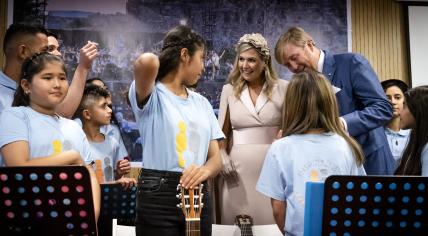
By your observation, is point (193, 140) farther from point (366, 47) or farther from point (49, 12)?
point (366, 47)

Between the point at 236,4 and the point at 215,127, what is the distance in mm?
2707

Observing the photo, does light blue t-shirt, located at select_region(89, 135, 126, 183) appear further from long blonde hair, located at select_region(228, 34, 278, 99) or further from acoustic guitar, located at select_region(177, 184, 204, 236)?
acoustic guitar, located at select_region(177, 184, 204, 236)

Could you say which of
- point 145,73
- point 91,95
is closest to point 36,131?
point 145,73

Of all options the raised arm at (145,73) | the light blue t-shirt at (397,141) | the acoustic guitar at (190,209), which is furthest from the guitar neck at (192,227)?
the light blue t-shirt at (397,141)

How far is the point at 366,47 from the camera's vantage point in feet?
16.0

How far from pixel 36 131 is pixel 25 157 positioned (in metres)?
0.14

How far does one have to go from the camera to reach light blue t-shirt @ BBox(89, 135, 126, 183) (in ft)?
10.2

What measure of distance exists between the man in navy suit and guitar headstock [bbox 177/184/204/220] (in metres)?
0.96

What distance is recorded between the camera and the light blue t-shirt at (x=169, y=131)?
2.01 m

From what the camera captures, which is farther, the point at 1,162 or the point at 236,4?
the point at 236,4

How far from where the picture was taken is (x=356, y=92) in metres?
2.67

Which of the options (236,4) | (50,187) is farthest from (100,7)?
(50,187)

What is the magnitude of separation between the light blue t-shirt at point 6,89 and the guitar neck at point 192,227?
3.42 feet

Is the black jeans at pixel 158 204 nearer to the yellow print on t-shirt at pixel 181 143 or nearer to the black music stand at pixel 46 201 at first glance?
the yellow print on t-shirt at pixel 181 143
